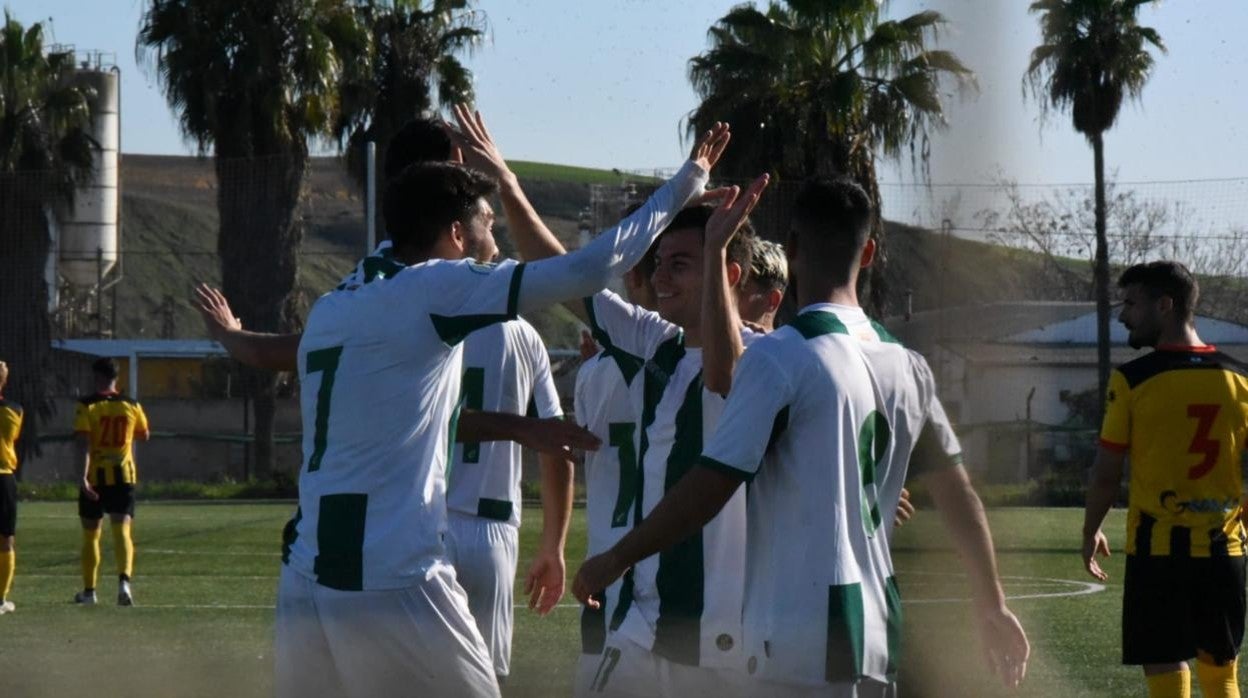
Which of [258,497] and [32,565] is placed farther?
[258,497]

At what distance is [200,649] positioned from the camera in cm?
1066

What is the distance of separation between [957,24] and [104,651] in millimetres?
7383

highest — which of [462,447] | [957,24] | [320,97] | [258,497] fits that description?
[320,97]

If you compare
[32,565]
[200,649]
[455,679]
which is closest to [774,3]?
[32,565]

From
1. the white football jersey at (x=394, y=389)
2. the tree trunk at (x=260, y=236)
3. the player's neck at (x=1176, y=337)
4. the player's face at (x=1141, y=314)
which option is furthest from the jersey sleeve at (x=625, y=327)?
the tree trunk at (x=260, y=236)

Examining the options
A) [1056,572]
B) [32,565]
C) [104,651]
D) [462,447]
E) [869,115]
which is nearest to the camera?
[462,447]

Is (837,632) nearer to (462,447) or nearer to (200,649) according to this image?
(462,447)

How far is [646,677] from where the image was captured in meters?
4.32

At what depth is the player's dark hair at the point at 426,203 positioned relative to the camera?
4301 mm

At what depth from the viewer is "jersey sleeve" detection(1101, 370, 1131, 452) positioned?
22.5ft

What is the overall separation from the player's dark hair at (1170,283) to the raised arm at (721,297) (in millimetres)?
3135

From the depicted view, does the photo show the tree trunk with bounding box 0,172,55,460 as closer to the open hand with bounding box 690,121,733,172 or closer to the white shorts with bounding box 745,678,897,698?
the open hand with bounding box 690,121,733,172

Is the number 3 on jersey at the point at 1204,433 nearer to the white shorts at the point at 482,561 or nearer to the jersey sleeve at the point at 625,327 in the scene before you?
the white shorts at the point at 482,561

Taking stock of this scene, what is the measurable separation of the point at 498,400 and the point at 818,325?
194 cm
